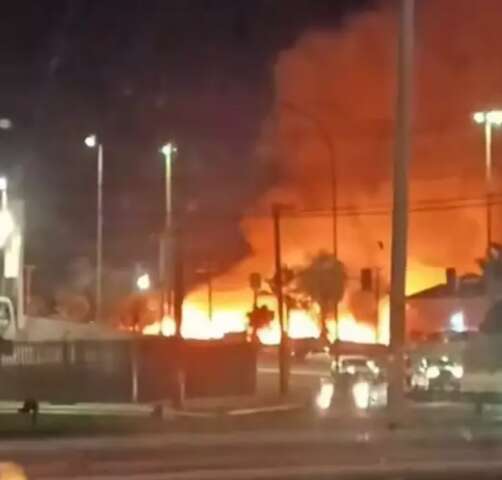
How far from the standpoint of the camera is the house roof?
258 ft

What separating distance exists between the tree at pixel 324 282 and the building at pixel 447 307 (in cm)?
481

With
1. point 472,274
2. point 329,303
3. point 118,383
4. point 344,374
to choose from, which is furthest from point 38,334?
point 472,274

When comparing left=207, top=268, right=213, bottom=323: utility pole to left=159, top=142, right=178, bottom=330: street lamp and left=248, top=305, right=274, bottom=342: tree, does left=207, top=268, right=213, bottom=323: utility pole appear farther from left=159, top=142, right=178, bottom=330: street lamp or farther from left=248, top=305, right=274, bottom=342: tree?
left=248, top=305, right=274, bottom=342: tree

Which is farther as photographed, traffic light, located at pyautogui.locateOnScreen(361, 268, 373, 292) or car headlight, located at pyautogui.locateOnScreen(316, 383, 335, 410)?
traffic light, located at pyautogui.locateOnScreen(361, 268, 373, 292)

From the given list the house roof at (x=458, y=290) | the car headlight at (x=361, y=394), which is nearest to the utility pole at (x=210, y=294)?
the house roof at (x=458, y=290)

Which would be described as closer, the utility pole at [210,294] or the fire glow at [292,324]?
the fire glow at [292,324]

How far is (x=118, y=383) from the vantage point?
4144 centimetres

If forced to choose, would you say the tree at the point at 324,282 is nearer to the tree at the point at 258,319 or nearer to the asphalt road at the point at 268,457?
the tree at the point at 258,319

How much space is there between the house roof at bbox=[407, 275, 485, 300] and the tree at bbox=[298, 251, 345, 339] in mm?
3766

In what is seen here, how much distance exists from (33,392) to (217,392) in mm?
5675

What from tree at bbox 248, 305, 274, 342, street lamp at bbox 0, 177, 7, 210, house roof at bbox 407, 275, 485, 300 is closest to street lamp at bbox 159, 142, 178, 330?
tree at bbox 248, 305, 274, 342

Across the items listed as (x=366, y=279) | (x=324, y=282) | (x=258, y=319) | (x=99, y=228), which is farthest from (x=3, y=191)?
(x=324, y=282)

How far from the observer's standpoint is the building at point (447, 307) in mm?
82625

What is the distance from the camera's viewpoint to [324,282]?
7762 centimetres
